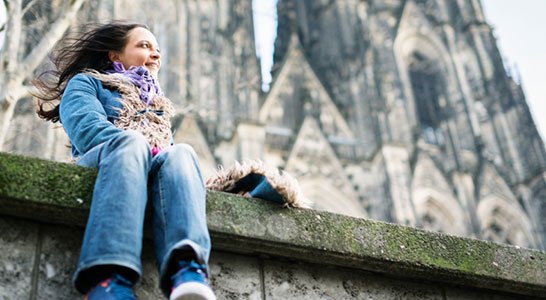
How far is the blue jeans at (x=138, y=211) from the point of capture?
2.26 metres

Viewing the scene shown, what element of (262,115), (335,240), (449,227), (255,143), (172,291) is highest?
(262,115)

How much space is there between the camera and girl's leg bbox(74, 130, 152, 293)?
88.3 inches

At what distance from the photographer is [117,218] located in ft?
7.59

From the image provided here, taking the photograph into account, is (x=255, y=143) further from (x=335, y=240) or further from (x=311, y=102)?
(x=335, y=240)

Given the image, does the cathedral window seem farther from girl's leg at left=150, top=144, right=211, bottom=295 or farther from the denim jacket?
girl's leg at left=150, top=144, right=211, bottom=295

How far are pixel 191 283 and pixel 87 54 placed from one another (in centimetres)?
135

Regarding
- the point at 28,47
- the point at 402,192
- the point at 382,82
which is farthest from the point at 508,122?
the point at 28,47

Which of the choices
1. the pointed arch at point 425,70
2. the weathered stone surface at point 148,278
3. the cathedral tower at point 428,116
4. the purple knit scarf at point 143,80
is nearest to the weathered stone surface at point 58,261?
the weathered stone surface at point 148,278

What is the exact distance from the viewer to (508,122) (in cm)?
2252

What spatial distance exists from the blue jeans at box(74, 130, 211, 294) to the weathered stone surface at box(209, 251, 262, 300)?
369 millimetres

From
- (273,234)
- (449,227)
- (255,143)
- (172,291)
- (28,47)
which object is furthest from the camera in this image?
(449,227)

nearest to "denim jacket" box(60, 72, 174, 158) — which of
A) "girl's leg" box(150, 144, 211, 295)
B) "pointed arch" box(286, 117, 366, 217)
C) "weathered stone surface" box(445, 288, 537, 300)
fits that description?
"girl's leg" box(150, 144, 211, 295)

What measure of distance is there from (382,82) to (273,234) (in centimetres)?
1827

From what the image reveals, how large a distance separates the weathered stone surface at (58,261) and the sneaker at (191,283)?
1.39 feet
